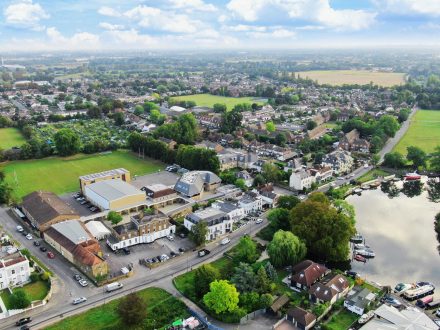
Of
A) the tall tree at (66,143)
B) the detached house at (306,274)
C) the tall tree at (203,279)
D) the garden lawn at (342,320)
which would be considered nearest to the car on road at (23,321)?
the tall tree at (203,279)

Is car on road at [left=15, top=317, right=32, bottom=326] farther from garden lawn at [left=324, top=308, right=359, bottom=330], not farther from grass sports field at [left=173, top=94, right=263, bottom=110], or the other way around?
grass sports field at [left=173, top=94, right=263, bottom=110]

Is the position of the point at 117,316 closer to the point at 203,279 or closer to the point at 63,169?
the point at 203,279

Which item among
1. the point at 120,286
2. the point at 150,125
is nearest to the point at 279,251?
the point at 120,286

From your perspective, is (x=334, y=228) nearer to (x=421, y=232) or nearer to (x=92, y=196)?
(x=421, y=232)

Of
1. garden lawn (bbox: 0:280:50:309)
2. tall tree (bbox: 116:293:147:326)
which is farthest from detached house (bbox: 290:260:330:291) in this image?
garden lawn (bbox: 0:280:50:309)

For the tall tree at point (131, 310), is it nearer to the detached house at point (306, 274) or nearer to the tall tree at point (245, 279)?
the tall tree at point (245, 279)
